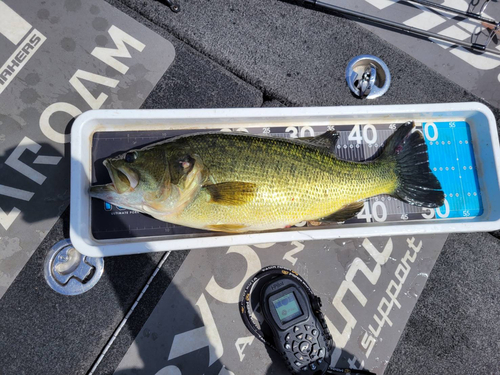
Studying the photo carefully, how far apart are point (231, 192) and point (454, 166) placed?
5.05ft

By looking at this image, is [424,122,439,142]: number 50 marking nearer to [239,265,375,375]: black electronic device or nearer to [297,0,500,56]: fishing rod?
[297,0,500,56]: fishing rod

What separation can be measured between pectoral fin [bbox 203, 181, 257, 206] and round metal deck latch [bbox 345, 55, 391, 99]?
3.94 ft

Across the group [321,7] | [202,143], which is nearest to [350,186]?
[202,143]

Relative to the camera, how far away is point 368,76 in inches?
85.1

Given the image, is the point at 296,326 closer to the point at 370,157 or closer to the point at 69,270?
the point at 370,157

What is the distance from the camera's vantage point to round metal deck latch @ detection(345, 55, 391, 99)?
7.11 feet

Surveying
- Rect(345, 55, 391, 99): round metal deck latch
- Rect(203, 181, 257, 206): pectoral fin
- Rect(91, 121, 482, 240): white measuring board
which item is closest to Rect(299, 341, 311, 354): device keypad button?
Rect(91, 121, 482, 240): white measuring board

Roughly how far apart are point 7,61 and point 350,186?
230 cm

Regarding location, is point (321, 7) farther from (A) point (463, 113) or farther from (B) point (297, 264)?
(B) point (297, 264)

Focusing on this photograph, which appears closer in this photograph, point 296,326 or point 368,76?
point 296,326

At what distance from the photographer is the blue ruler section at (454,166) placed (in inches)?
78.4

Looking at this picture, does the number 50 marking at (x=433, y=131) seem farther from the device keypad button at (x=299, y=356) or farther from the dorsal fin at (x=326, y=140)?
the device keypad button at (x=299, y=356)

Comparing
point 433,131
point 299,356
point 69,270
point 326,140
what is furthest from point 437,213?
point 69,270

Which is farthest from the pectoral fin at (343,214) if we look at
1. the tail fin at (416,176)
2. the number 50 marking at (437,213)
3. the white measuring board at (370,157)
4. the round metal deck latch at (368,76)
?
the round metal deck latch at (368,76)
